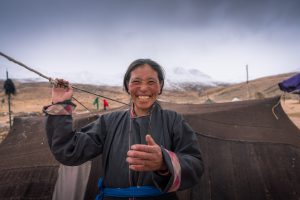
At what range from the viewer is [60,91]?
187 cm

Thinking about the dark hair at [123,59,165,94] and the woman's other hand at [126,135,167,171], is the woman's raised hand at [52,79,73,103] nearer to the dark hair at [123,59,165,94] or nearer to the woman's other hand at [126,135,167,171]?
the dark hair at [123,59,165,94]

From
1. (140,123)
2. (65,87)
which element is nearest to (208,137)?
(140,123)

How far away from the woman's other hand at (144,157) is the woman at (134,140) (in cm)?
9

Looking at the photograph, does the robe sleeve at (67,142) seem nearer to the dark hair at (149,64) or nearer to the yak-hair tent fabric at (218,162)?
the dark hair at (149,64)

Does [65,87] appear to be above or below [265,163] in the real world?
above

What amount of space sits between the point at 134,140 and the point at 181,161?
15.3 inches

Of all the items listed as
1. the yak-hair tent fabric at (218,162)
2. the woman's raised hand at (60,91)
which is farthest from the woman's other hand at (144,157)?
the yak-hair tent fabric at (218,162)

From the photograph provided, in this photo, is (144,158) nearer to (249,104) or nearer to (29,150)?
(29,150)

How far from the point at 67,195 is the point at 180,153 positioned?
183cm

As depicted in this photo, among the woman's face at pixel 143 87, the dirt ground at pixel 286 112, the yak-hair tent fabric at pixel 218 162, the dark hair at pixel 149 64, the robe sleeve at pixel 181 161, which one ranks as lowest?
the dirt ground at pixel 286 112

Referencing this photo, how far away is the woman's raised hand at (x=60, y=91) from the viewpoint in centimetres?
184

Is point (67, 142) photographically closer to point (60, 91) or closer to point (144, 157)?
point (60, 91)

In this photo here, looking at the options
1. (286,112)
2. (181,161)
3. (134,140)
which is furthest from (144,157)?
(286,112)

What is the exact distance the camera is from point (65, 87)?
6.19 ft
